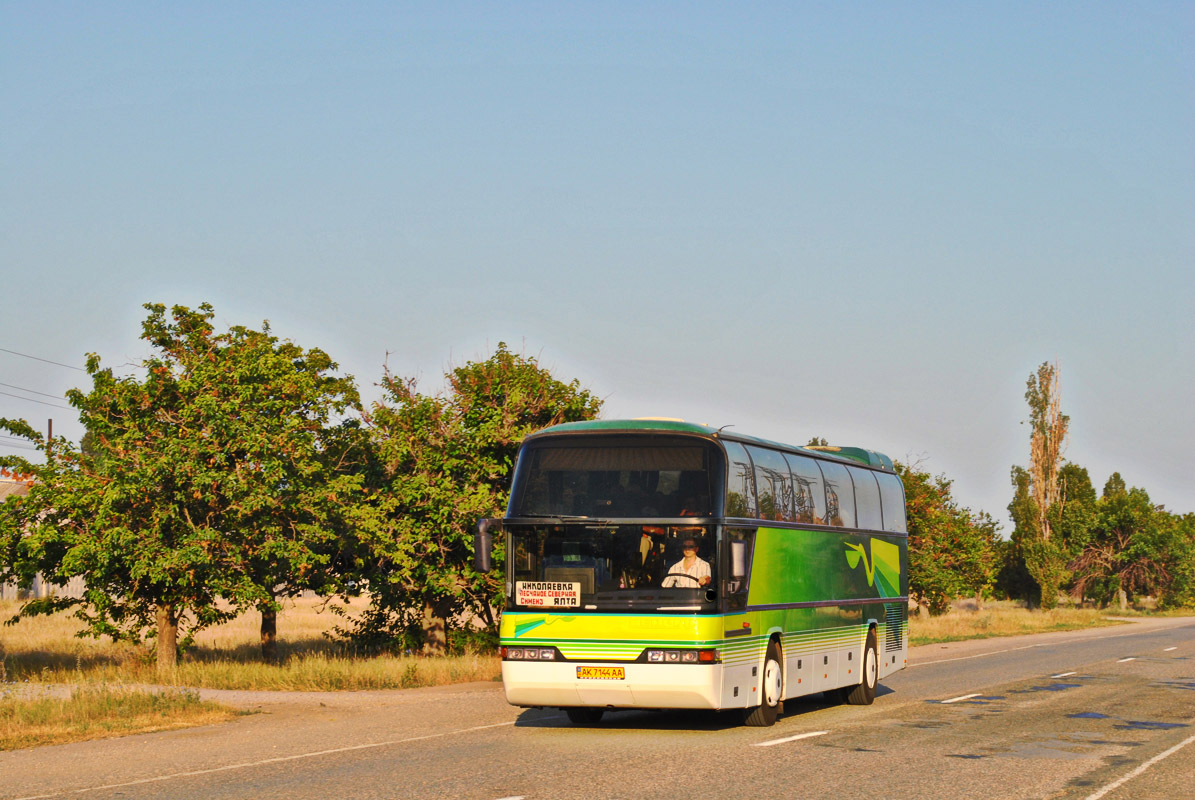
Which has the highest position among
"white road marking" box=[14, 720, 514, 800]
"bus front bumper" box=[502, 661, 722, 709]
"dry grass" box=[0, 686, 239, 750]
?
"bus front bumper" box=[502, 661, 722, 709]

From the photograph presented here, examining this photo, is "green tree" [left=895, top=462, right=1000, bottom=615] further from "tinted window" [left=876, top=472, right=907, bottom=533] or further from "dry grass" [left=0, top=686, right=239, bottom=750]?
"dry grass" [left=0, top=686, right=239, bottom=750]

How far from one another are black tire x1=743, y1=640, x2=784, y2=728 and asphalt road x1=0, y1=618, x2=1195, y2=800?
0.86 ft

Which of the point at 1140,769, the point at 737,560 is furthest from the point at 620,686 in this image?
the point at 1140,769

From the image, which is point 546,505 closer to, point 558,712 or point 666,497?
point 666,497

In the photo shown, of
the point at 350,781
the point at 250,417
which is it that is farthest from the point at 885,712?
the point at 250,417

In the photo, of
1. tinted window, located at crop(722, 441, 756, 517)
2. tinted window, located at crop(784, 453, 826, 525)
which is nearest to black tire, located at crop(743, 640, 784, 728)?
tinted window, located at crop(722, 441, 756, 517)

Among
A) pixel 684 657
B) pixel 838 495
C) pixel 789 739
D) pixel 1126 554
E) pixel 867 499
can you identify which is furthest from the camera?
pixel 1126 554

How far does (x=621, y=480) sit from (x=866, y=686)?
7318mm

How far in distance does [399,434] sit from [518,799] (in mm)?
17712

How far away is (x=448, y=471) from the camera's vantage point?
26.8m

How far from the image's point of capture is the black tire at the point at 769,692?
15.9m

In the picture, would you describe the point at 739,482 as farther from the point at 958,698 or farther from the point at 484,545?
the point at 958,698

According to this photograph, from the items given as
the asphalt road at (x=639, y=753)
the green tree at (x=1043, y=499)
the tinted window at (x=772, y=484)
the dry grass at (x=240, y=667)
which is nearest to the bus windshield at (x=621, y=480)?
the tinted window at (x=772, y=484)

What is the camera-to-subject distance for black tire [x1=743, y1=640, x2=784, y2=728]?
52.2 ft
